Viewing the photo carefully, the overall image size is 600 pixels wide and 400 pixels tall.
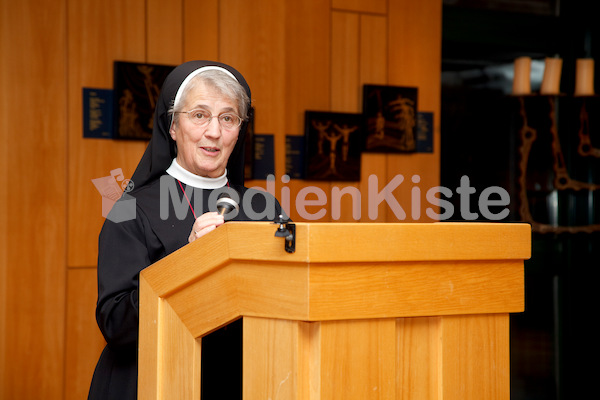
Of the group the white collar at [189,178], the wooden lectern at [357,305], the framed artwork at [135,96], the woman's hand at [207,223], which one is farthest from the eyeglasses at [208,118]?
the framed artwork at [135,96]

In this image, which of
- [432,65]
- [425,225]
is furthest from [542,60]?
[425,225]

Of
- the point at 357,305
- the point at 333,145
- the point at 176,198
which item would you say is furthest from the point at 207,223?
the point at 333,145

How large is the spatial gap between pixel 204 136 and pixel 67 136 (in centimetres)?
177

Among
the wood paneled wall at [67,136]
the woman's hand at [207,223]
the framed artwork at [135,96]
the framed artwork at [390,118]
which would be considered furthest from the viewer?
the framed artwork at [390,118]

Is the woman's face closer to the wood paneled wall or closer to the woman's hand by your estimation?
the woman's hand

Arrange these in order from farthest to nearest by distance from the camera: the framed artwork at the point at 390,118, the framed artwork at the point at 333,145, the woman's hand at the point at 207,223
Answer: the framed artwork at the point at 390,118
the framed artwork at the point at 333,145
the woman's hand at the point at 207,223

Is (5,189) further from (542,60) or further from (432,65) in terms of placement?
(542,60)

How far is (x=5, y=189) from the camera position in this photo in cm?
324

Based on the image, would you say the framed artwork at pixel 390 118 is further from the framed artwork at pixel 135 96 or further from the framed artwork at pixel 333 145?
the framed artwork at pixel 135 96

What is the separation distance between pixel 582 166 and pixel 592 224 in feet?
1.50

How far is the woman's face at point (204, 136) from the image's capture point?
182 centimetres

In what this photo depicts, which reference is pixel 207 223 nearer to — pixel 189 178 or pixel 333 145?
pixel 189 178

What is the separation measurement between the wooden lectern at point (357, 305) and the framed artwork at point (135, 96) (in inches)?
96.0

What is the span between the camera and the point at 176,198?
6.36 ft
